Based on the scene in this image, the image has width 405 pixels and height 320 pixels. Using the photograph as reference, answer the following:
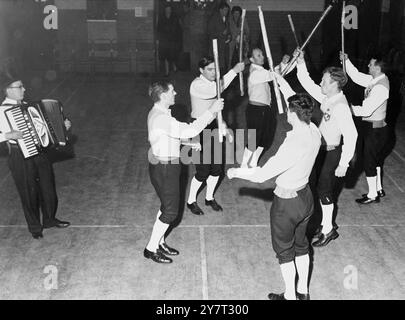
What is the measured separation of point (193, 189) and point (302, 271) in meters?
2.15

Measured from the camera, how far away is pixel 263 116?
711cm

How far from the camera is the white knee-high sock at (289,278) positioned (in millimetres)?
4336

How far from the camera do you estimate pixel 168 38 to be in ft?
45.2

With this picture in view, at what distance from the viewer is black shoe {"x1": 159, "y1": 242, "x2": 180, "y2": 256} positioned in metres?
5.31

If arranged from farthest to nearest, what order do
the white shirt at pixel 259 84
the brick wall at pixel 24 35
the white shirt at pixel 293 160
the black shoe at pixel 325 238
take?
1. the brick wall at pixel 24 35
2. the white shirt at pixel 259 84
3. the black shoe at pixel 325 238
4. the white shirt at pixel 293 160

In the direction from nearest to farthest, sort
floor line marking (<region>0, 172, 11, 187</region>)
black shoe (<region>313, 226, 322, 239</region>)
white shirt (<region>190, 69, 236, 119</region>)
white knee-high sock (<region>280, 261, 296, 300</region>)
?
1. white knee-high sock (<region>280, 261, 296, 300</region>)
2. black shoe (<region>313, 226, 322, 239</region>)
3. white shirt (<region>190, 69, 236, 119</region>)
4. floor line marking (<region>0, 172, 11, 187</region>)

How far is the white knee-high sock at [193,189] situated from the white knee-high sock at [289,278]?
2070mm

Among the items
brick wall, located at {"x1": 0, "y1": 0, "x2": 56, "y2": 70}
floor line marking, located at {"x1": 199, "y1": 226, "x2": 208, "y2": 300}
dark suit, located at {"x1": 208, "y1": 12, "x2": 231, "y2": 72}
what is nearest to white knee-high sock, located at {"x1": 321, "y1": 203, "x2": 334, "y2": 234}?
floor line marking, located at {"x1": 199, "y1": 226, "x2": 208, "y2": 300}

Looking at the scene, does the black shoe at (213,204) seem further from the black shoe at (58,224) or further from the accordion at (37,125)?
the accordion at (37,125)

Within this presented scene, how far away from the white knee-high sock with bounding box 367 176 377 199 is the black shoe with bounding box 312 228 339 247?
1182mm

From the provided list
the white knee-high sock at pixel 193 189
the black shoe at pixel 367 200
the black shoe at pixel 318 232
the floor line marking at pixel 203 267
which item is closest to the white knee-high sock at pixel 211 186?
the white knee-high sock at pixel 193 189

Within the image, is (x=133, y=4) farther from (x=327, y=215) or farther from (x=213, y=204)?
(x=327, y=215)

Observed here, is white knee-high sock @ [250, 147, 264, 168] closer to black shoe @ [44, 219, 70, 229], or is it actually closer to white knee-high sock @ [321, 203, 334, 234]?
white knee-high sock @ [321, 203, 334, 234]

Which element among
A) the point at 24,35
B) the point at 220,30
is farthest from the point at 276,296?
the point at 24,35
